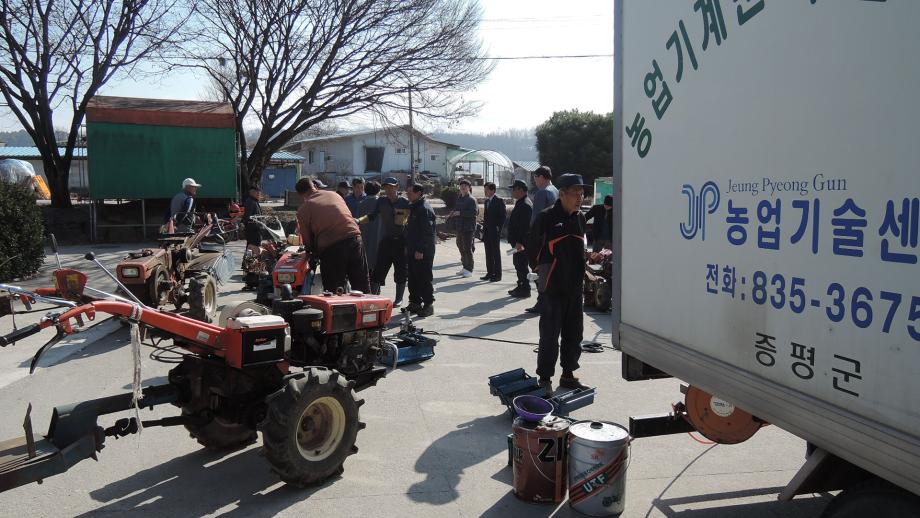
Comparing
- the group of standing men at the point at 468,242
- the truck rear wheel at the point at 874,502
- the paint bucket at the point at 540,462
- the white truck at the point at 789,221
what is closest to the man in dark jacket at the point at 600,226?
the group of standing men at the point at 468,242

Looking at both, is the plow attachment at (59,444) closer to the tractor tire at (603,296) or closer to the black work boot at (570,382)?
the black work boot at (570,382)

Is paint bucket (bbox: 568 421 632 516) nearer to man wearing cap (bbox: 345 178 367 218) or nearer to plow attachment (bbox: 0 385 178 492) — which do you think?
plow attachment (bbox: 0 385 178 492)

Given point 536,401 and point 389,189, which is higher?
point 389,189

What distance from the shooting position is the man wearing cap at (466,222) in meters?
13.1

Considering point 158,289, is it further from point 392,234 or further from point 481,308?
point 481,308

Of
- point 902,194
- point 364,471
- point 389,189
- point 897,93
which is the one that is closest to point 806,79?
point 897,93

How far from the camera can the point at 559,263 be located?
18.4 feet

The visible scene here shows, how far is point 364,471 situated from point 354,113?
21.8m

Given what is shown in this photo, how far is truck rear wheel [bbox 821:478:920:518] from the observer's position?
2.31 meters

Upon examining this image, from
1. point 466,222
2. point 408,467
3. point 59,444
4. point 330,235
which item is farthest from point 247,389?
→ point 466,222

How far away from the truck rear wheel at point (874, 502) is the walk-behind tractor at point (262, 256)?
8967 mm

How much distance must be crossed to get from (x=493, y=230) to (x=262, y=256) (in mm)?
4235

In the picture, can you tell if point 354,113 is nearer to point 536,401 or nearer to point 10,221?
point 10,221

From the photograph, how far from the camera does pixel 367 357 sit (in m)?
5.09
